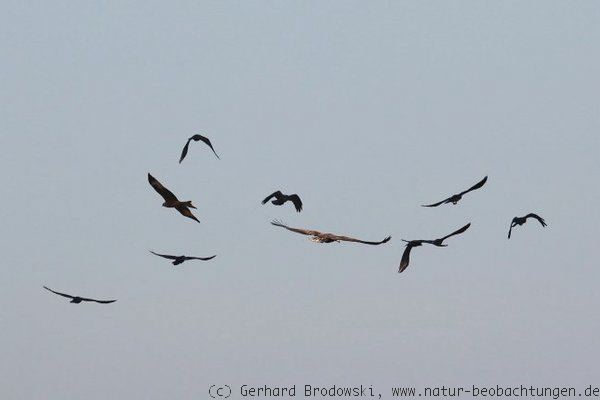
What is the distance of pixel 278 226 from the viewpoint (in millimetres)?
53531

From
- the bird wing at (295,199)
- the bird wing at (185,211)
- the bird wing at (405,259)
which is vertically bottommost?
the bird wing at (405,259)

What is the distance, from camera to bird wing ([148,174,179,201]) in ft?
186

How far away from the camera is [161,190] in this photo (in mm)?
56875

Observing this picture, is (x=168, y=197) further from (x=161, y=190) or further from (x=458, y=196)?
(x=458, y=196)

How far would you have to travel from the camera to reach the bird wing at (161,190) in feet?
186

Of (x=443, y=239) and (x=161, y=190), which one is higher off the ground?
(x=161, y=190)

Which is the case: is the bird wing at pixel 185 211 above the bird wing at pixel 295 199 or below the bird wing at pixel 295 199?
below

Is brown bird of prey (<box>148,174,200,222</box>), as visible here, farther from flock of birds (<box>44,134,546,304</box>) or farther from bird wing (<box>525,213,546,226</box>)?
bird wing (<box>525,213,546,226</box>)

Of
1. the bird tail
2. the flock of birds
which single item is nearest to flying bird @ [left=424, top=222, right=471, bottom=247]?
the flock of birds

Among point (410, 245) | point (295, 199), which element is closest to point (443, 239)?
point (410, 245)

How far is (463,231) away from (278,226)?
7.86m

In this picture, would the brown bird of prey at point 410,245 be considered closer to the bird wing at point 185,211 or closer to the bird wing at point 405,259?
the bird wing at point 405,259

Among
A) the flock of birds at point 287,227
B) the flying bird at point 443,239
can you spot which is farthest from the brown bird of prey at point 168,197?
A: the flying bird at point 443,239

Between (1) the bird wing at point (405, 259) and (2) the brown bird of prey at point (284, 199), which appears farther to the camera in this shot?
(2) the brown bird of prey at point (284, 199)
